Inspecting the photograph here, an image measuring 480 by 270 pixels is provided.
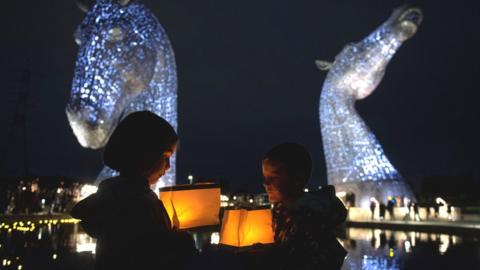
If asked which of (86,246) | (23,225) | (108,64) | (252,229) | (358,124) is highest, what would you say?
(108,64)

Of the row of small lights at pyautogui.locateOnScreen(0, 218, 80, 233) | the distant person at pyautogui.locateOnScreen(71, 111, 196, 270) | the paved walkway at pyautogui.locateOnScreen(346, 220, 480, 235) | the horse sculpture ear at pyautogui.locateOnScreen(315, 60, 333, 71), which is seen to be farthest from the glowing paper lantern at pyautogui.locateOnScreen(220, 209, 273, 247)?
the horse sculpture ear at pyautogui.locateOnScreen(315, 60, 333, 71)

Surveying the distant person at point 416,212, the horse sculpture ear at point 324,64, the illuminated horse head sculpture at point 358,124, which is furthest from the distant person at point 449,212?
the horse sculpture ear at point 324,64

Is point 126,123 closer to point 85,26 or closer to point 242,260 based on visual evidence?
point 242,260

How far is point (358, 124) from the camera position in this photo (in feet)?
53.1

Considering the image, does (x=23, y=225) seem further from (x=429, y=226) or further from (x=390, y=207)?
(x=390, y=207)

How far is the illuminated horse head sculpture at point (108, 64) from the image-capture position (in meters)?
8.33

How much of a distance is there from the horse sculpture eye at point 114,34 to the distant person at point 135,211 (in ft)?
25.8

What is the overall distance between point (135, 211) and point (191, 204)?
362mm

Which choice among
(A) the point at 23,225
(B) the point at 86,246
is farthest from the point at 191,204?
(A) the point at 23,225

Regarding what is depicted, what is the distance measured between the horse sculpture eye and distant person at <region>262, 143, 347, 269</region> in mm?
7786

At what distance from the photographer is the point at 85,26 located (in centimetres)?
854

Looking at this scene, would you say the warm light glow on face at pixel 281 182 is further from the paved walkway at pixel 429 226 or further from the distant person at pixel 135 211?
the paved walkway at pixel 429 226

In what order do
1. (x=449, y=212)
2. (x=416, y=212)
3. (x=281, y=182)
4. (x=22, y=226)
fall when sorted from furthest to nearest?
(x=449, y=212) → (x=416, y=212) → (x=22, y=226) → (x=281, y=182)

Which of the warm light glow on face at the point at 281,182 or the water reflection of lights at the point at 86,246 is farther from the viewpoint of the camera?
the water reflection of lights at the point at 86,246
